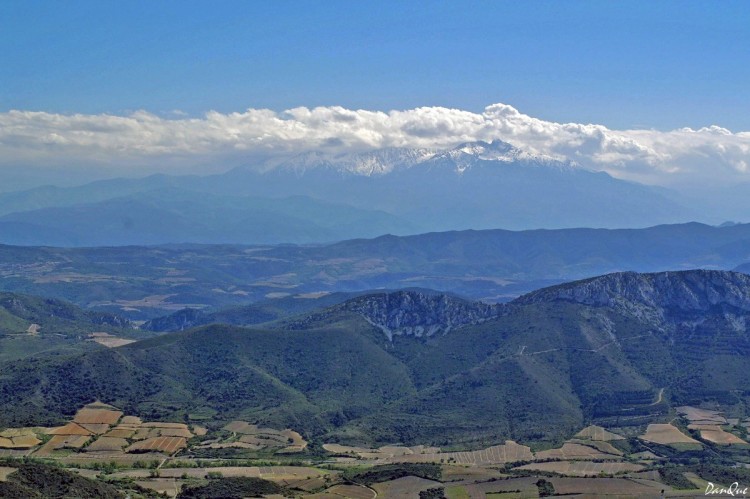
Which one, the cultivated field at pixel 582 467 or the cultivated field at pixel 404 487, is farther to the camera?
the cultivated field at pixel 582 467

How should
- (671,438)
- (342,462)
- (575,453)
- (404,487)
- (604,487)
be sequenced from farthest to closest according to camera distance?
(671,438), (575,453), (342,462), (404,487), (604,487)

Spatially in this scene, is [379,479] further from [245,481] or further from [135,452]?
[135,452]

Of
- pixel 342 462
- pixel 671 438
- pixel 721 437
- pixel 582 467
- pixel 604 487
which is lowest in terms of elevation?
pixel 342 462

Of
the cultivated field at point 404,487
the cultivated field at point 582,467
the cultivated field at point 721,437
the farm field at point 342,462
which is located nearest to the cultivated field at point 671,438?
the farm field at point 342,462

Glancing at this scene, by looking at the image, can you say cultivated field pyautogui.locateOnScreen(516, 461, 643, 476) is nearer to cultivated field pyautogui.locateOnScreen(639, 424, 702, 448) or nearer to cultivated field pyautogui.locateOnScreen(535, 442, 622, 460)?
cultivated field pyautogui.locateOnScreen(535, 442, 622, 460)

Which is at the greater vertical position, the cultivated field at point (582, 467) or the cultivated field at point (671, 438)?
the cultivated field at point (671, 438)

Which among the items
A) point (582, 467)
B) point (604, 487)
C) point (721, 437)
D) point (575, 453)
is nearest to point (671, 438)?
point (721, 437)

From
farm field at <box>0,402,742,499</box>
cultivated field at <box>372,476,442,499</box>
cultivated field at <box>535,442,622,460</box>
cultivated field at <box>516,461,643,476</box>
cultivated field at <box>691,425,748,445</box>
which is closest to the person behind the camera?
cultivated field at <box>372,476,442,499</box>

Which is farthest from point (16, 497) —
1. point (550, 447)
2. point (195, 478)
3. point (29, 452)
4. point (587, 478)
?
point (550, 447)

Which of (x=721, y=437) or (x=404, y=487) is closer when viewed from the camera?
(x=404, y=487)

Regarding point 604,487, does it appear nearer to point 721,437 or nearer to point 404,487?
point 404,487

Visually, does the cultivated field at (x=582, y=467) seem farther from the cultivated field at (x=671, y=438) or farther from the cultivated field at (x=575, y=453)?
the cultivated field at (x=671, y=438)

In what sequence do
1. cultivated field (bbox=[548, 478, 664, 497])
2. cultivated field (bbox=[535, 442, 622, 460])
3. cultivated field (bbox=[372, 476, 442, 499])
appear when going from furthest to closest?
1. cultivated field (bbox=[535, 442, 622, 460])
2. cultivated field (bbox=[372, 476, 442, 499])
3. cultivated field (bbox=[548, 478, 664, 497])

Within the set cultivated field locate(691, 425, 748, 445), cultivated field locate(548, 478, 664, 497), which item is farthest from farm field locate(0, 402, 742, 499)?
cultivated field locate(691, 425, 748, 445)
